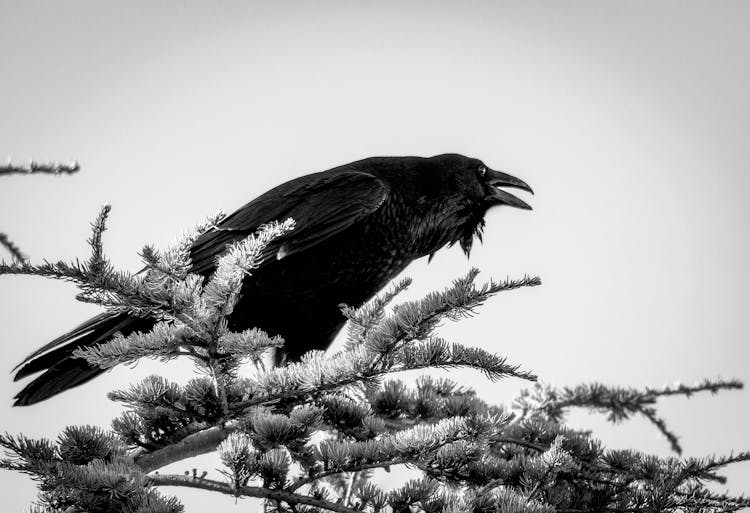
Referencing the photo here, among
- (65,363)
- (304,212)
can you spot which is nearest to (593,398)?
(304,212)

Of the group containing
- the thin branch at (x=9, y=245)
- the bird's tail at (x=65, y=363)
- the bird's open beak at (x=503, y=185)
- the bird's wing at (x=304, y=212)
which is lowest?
the bird's tail at (x=65, y=363)

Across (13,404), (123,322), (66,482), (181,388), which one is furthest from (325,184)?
(66,482)

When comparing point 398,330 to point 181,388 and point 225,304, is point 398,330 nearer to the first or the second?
point 225,304

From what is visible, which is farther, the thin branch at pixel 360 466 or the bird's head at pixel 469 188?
the bird's head at pixel 469 188

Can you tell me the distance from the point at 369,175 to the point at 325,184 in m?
0.32

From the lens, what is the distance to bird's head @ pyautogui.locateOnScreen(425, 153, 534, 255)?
5.55 metres

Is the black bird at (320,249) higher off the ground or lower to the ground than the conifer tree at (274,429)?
higher

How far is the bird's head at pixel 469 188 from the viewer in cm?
555

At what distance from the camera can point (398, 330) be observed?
232 centimetres

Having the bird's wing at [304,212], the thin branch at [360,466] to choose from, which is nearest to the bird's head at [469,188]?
the bird's wing at [304,212]

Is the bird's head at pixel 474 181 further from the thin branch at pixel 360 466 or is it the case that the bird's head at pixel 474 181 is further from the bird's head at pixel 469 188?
the thin branch at pixel 360 466

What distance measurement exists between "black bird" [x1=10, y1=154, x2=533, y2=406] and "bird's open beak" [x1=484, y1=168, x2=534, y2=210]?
1.38ft

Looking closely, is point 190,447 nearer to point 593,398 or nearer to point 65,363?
point 65,363

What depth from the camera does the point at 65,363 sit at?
4012 millimetres
